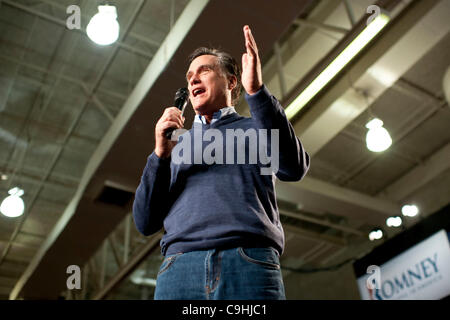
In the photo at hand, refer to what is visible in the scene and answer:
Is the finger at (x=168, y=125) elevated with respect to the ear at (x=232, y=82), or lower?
lower

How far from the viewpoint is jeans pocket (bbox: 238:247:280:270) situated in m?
0.94

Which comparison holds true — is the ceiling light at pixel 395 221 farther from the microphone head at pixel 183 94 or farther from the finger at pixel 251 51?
the finger at pixel 251 51

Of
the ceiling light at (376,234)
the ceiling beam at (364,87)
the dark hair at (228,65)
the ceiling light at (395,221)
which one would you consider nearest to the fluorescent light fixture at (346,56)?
the ceiling beam at (364,87)

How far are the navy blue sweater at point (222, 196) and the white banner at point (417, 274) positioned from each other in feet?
14.6

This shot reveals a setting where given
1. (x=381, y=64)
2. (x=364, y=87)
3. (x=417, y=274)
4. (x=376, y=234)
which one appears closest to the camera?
(x=381, y=64)

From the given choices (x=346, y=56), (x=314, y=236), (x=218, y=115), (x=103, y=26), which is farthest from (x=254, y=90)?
(x=314, y=236)

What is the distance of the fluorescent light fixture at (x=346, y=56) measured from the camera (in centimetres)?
275

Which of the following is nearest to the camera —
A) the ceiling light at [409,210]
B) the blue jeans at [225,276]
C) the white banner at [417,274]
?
the blue jeans at [225,276]

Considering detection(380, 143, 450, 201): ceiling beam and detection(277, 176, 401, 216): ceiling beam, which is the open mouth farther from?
detection(380, 143, 450, 201): ceiling beam

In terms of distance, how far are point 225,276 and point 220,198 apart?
18 cm

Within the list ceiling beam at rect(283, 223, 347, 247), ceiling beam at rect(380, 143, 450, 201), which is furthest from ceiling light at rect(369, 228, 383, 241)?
ceiling beam at rect(283, 223, 347, 247)

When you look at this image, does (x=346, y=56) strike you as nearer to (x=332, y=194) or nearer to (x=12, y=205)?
(x=332, y=194)

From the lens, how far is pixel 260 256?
37.8 inches
